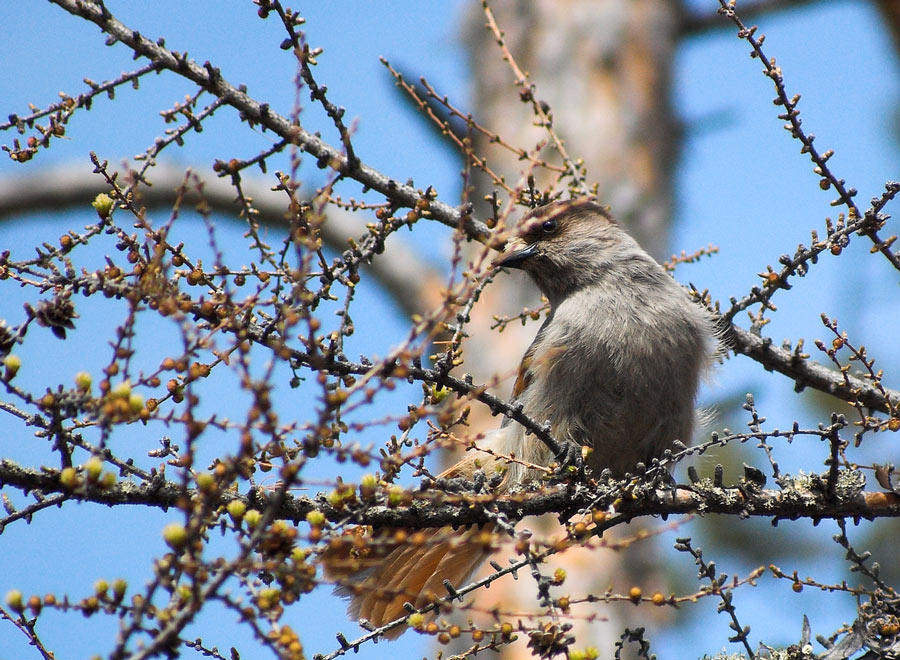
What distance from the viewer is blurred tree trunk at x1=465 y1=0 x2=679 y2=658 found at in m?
8.67

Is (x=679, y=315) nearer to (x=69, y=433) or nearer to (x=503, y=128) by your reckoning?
(x=69, y=433)

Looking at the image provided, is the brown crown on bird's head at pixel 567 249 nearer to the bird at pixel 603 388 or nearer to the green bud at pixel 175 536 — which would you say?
the bird at pixel 603 388

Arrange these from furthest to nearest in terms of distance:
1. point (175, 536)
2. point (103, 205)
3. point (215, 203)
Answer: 1. point (215, 203)
2. point (103, 205)
3. point (175, 536)

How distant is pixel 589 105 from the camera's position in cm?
909

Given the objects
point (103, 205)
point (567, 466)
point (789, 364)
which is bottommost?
point (567, 466)

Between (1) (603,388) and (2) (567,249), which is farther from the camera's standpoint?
(2) (567,249)

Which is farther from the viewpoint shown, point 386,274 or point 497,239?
point 386,274

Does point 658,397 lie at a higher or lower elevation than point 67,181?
lower

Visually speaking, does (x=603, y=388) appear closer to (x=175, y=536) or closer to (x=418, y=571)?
(x=418, y=571)

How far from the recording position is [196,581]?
1.59m

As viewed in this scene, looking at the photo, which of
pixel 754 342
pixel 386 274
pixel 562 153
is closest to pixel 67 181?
pixel 386 274

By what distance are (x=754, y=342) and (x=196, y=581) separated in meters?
2.98

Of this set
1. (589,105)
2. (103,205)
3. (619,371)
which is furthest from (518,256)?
(589,105)

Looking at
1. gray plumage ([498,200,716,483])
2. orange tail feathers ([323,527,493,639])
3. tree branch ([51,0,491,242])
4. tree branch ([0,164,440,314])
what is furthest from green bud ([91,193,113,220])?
tree branch ([0,164,440,314])
